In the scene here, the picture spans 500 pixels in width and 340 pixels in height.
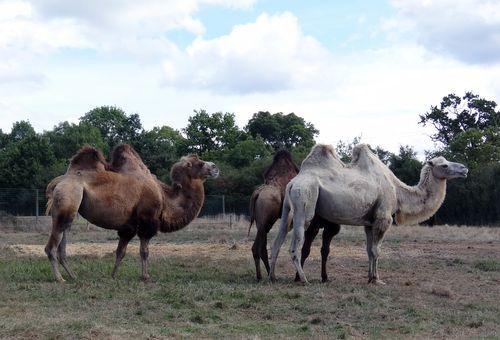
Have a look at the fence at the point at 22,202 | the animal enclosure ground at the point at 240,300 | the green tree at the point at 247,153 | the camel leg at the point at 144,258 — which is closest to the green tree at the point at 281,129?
the green tree at the point at 247,153

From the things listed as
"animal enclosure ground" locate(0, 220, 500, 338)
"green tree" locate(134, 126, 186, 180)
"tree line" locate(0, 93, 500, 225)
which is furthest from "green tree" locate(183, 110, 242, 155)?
"animal enclosure ground" locate(0, 220, 500, 338)

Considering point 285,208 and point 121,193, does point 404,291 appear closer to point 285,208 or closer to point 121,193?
point 285,208

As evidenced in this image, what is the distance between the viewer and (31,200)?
35281 mm

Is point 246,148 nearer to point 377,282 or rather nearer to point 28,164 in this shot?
point 28,164

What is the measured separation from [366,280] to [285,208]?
6.60 feet

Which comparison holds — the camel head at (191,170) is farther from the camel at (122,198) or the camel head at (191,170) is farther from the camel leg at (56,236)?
the camel leg at (56,236)

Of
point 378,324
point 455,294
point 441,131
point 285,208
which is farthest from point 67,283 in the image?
point 441,131

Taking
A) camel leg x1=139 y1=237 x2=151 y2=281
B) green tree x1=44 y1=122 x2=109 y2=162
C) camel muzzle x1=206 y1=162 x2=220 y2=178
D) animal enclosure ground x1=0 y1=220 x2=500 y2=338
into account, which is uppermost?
green tree x1=44 y1=122 x2=109 y2=162

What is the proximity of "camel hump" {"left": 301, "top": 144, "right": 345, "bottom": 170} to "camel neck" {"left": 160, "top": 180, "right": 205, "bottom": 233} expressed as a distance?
7.32 ft

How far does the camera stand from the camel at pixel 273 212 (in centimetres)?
1304

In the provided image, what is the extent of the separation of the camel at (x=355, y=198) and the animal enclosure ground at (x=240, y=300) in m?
0.86

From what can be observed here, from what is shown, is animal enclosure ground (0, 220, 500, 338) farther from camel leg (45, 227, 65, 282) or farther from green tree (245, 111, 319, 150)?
green tree (245, 111, 319, 150)

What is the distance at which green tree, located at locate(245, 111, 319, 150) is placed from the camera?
234 ft

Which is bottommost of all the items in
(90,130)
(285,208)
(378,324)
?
(378,324)
